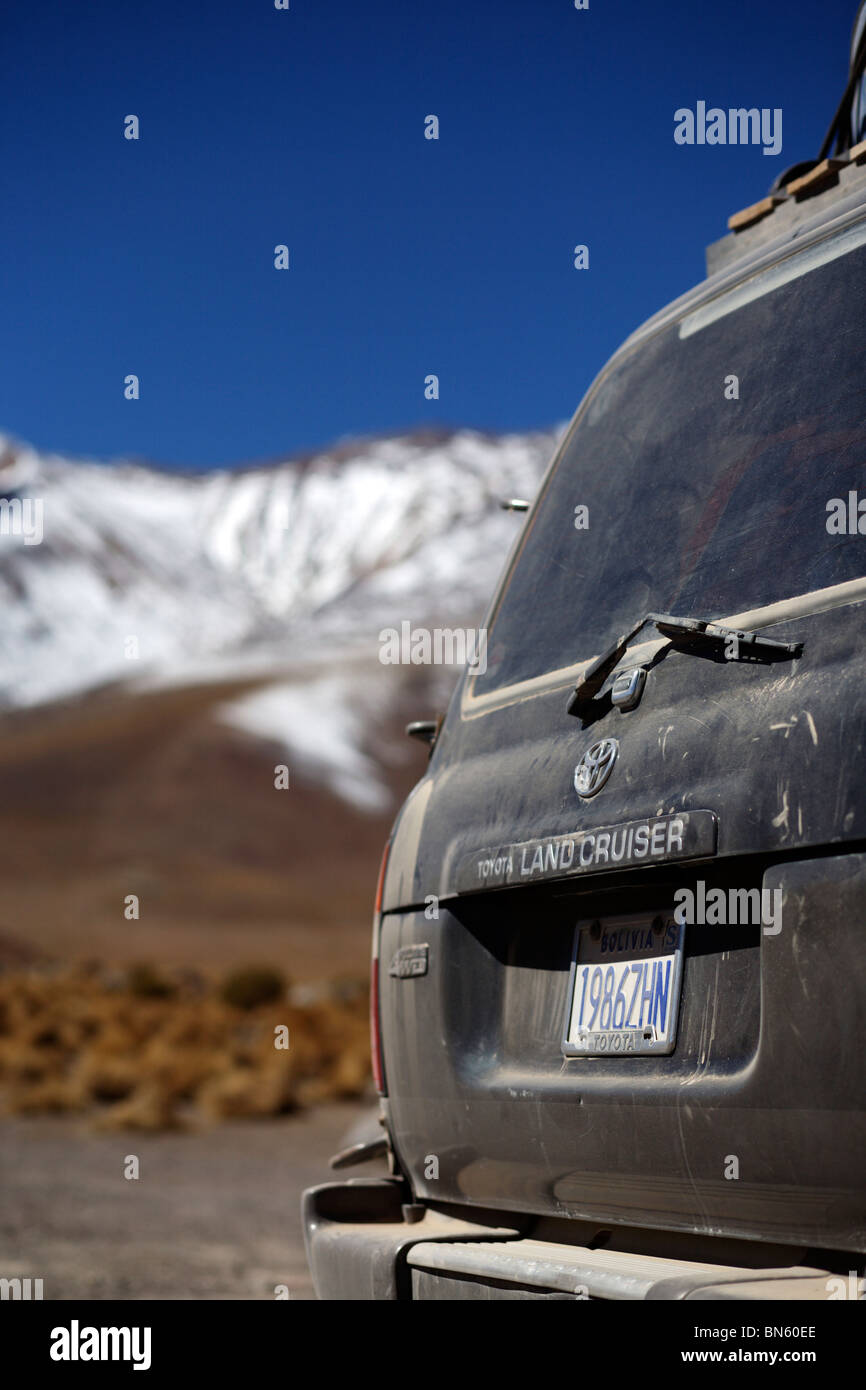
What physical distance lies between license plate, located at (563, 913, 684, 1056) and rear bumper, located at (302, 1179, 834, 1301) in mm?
368

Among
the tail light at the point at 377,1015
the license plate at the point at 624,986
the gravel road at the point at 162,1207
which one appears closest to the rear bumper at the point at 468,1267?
the tail light at the point at 377,1015

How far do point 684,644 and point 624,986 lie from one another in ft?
2.05

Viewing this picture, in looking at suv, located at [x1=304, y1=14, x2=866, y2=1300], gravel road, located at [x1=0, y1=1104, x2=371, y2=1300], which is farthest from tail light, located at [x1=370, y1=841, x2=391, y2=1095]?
gravel road, located at [x1=0, y1=1104, x2=371, y2=1300]

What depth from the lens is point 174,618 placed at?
164625 mm

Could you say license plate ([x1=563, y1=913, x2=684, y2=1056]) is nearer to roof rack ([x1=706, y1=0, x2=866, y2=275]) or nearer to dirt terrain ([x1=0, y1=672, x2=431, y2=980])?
roof rack ([x1=706, y1=0, x2=866, y2=275])

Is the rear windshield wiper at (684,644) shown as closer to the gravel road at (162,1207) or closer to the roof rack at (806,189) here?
the roof rack at (806,189)

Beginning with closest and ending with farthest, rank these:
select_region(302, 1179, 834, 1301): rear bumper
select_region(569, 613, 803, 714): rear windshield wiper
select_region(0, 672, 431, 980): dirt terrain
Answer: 1. select_region(302, 1179, 834, 1301): rear bumper
2. select_region(569, 613, 803, 714): rear windshield wiper
3. select_region(0, 672, 431, 980): dirt terrain

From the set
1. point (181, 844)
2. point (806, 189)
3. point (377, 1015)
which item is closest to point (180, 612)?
point (181, 844)

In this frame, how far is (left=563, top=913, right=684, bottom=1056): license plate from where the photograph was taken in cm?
259

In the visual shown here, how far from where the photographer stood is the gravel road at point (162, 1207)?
22.9 ft

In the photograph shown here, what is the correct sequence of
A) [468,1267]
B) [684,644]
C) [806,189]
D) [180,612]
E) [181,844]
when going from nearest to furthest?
[684,644] → [468,1267] → [806,189] → [181,844] → [180,612]

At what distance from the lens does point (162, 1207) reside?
9906 mm

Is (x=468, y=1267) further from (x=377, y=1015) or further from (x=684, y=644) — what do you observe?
(x=684, y=644)
